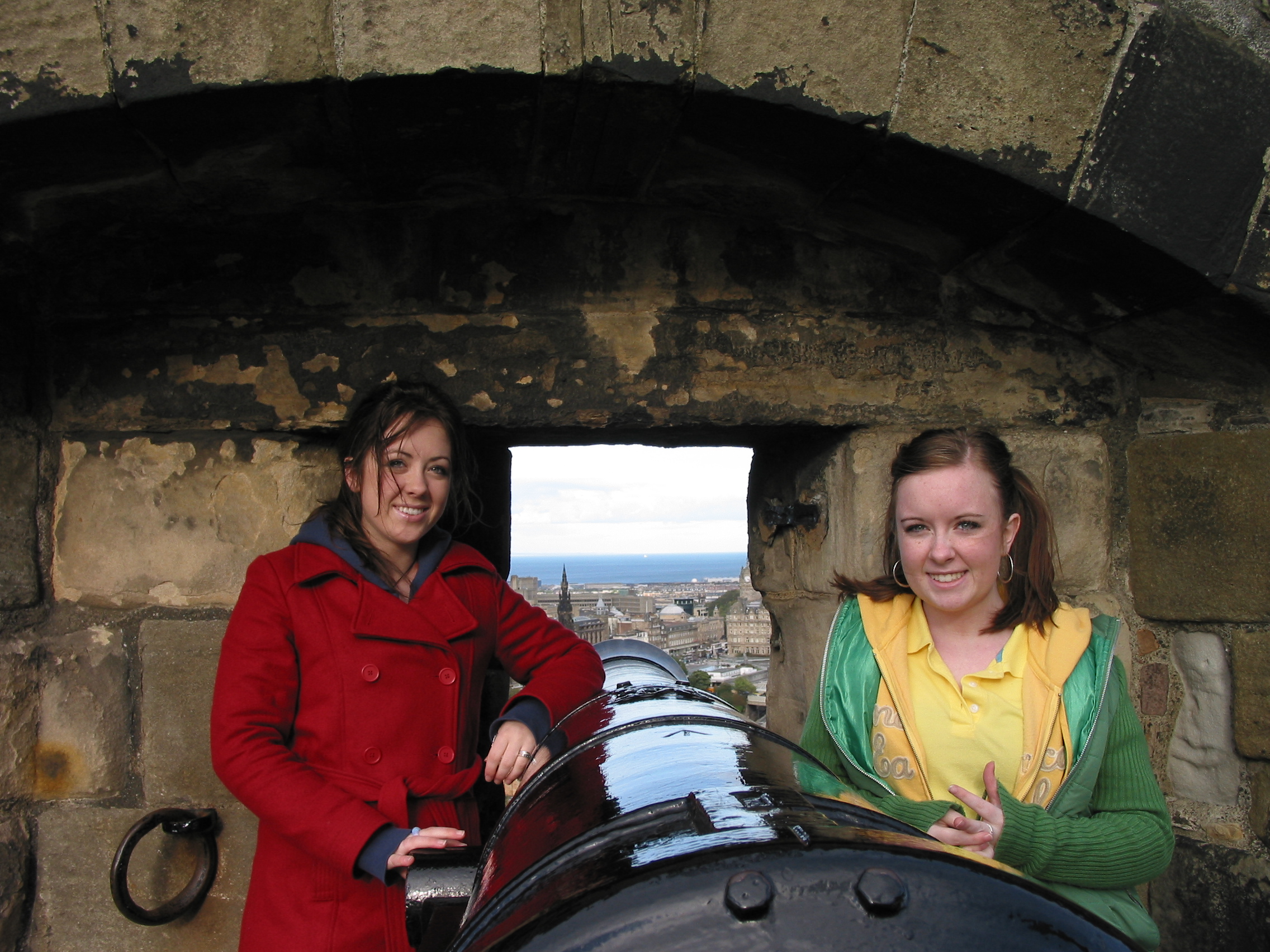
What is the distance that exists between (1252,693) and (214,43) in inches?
92.8

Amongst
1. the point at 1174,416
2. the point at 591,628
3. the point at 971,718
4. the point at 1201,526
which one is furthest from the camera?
the point at 591,628

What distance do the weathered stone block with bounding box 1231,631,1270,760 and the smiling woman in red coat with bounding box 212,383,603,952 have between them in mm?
1378

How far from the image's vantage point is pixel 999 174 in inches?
61.0

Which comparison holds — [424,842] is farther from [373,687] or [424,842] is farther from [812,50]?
[812,50]

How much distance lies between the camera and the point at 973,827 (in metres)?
1.17

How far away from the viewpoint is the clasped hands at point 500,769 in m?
1.32

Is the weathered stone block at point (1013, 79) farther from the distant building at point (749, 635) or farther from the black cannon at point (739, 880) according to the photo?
the distant building at point (749, 635)

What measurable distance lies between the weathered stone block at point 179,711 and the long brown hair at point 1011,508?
1473mm

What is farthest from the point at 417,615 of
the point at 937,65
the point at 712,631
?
the point at 712,631

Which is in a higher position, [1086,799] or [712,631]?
[1086,799]

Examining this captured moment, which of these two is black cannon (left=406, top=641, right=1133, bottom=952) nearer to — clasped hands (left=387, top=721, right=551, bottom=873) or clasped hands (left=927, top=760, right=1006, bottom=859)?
clasped hands (left=927, top=760, right=1006, bottom=859)

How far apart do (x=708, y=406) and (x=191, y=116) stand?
1157mm

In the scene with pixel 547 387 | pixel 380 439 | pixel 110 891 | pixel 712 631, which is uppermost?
pixel 547 387

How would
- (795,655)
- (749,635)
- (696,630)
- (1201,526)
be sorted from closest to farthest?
(1201,526)
(795,655)
(749,635)
(696,630)
